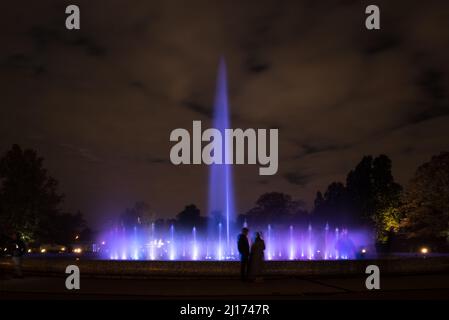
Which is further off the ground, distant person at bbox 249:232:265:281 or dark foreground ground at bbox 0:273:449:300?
distant person at bbox 249:232:265:281

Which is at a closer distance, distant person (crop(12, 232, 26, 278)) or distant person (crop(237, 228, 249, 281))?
distant person (crop(237, 228, 249, 281))

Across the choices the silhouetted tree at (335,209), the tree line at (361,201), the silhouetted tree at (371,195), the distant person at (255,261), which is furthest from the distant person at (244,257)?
the silhouetted tree at (335,209)

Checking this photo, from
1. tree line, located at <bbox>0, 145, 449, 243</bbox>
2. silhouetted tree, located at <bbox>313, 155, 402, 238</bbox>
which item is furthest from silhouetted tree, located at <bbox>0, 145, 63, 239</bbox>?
silhouetted tree, located at <bbox>313, 155, 402, 238</bbox>

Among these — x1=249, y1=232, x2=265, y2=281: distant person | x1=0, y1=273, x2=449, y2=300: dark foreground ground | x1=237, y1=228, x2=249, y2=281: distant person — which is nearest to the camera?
x1=0, y1=273, x2=449, y2=300: dark foreground ground

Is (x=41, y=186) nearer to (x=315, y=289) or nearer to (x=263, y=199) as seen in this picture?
(x=315, y=289)

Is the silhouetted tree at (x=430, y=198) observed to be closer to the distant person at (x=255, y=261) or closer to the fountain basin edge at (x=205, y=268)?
the fountain basin edge at (x=205, y=268)

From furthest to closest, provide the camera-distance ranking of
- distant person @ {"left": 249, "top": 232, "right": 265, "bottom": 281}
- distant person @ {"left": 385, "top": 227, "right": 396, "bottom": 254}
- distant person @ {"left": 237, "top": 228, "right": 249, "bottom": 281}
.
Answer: distant person @ {"left": 385, "top": 227, "right": 396, "bottom": 254} → distant person @ {"left": 237, "top": 228, "right": 249, "bottom": 281} → distant person @ {"left": 249, "top": 232, "right": 265, "bottom": 281}

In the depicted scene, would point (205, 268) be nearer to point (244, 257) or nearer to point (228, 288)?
point (244, 257)

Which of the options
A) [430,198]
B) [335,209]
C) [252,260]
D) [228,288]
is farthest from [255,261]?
[335,209]

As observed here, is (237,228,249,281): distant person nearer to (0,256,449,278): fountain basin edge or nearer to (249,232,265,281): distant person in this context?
(249,232,265,281): distant person

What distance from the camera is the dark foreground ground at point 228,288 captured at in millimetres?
13164

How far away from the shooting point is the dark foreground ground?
13.2 metres
